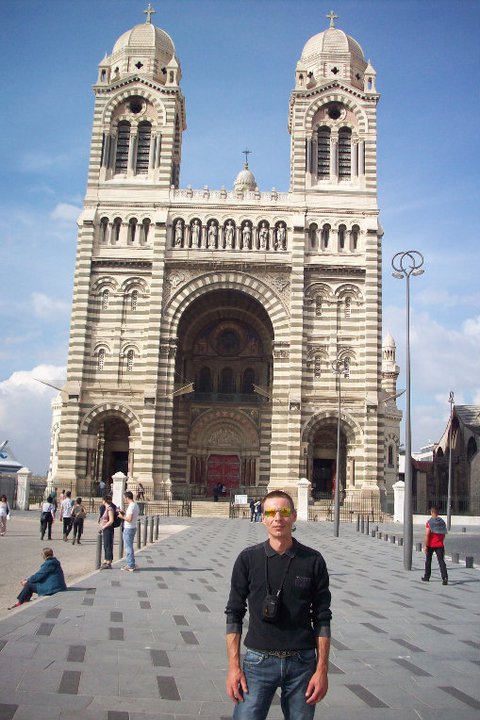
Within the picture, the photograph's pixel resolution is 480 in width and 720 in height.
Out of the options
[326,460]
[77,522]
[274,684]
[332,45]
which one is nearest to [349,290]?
[326,460]

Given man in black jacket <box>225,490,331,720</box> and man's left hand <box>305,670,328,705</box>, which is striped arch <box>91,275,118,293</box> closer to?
man in black jacket <box>225,490,331,720</box>

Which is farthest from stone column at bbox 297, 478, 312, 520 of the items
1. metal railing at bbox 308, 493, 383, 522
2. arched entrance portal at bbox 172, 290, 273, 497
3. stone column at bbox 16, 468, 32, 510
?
stone column at bbox 16, 468, 32, 510

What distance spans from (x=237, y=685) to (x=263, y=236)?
134 feet

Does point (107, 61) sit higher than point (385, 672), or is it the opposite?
point (107, 61)

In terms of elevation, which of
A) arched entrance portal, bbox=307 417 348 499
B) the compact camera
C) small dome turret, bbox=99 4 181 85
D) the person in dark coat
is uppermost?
small dome turret, bbox=99 4 181 85

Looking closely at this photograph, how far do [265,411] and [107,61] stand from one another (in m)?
25.3

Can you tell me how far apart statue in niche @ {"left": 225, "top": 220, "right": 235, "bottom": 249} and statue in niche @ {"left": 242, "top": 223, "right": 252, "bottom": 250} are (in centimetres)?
68

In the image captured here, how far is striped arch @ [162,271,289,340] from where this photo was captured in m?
43.0

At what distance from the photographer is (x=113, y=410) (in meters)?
42.2

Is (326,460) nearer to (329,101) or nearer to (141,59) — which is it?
(329,101)

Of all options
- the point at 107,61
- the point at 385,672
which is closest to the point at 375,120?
the point at 107,61

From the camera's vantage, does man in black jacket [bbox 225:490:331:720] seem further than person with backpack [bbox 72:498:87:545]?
No

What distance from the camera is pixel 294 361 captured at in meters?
42.3

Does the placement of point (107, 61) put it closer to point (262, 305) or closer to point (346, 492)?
point (262, 305)
